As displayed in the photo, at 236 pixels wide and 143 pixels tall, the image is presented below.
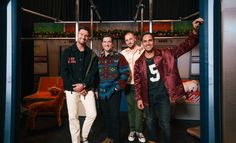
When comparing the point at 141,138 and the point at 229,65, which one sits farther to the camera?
the point at 141,138

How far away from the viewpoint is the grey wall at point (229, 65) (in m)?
1.59

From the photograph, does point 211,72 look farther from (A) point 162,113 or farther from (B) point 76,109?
(B) point 76,109

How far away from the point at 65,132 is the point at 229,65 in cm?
261

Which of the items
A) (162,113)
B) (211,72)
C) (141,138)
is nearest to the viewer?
(211,72)

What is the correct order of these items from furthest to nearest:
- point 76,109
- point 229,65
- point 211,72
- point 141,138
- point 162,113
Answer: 1. point 141,138
2. point 76,109
3. point 162,113
4. point 211,72
5. point 229,65

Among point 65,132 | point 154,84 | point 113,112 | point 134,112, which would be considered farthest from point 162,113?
point 65,132

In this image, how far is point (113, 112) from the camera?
2613mm

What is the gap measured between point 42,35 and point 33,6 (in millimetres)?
2402

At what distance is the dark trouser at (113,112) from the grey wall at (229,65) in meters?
1.27

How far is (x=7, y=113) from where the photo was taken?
2078 mm

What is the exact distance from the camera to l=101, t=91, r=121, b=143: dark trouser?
2611 mm

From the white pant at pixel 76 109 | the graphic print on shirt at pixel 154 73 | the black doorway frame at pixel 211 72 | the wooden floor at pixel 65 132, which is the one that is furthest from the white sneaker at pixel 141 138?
the black doorway frame at pixel 211 72

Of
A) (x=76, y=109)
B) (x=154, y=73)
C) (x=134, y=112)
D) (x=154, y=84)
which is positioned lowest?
(x=134, y=112)

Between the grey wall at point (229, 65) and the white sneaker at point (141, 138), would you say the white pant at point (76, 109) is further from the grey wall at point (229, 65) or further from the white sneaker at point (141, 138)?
the grey wall at point (229, 65)
